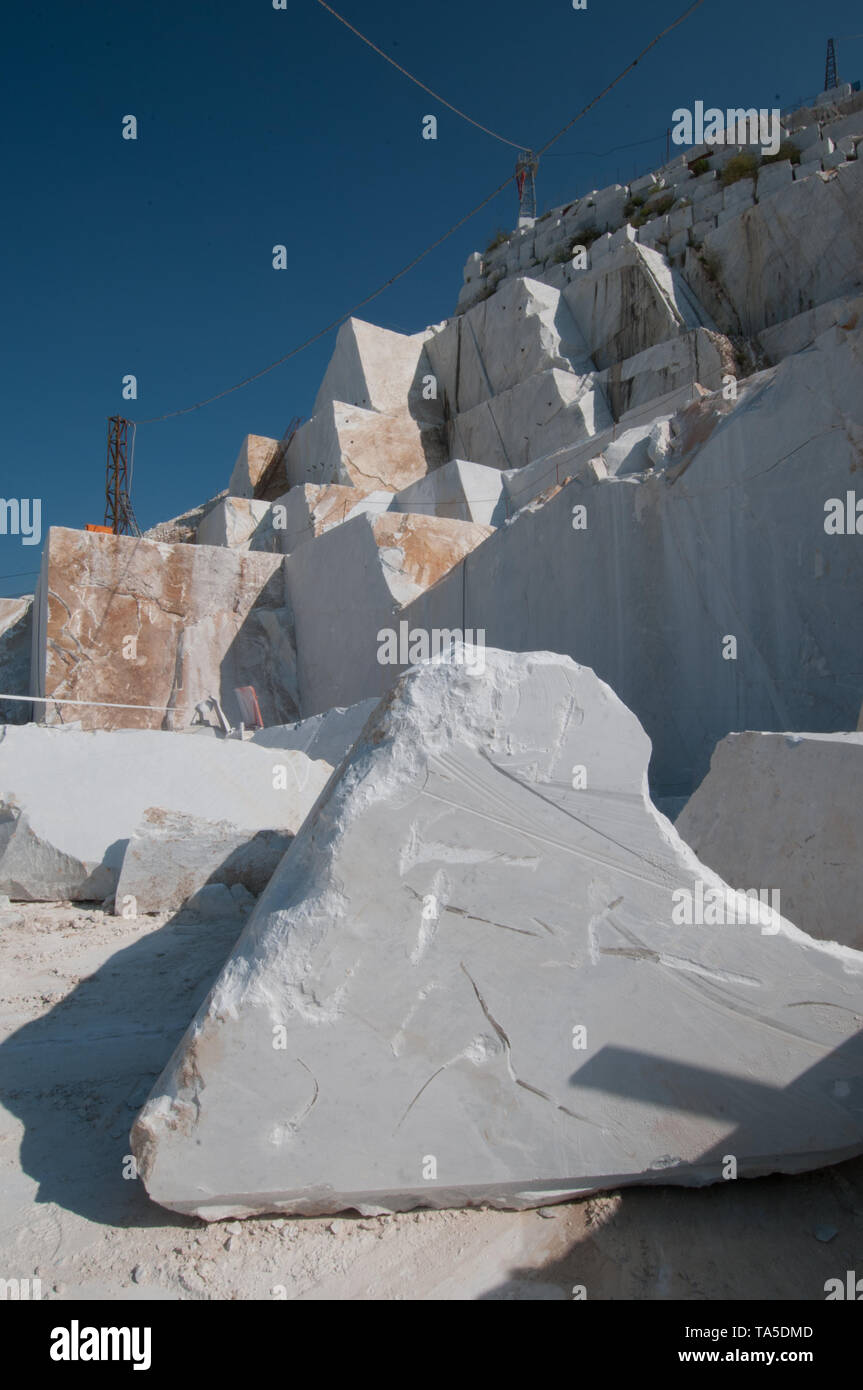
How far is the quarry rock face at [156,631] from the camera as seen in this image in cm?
762

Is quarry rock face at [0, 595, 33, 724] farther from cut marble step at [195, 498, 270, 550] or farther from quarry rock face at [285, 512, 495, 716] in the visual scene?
quarry rock face at [285, 512, 495, 716]

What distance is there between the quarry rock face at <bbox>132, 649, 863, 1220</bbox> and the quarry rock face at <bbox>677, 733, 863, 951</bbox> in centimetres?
59

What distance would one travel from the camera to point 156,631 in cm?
803

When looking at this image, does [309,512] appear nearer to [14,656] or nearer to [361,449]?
[361,449]

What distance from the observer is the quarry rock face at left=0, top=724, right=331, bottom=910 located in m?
3.59

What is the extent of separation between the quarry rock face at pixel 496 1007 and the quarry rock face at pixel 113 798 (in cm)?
219

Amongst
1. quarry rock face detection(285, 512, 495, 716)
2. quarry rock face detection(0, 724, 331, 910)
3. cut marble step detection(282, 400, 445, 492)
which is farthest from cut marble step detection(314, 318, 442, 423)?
quarry rock face detection(0, 724, 331, 910)

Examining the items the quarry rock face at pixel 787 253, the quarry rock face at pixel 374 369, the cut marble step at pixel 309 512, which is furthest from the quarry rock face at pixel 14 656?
the quarry rock face at pixel 787 253

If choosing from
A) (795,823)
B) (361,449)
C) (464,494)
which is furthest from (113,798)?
(361,449)

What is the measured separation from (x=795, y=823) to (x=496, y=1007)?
1.21 m

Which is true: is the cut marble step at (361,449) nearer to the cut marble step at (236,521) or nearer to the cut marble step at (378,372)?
the cut marble step at (378,372)

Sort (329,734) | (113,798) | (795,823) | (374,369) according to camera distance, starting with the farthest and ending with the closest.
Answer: (374,369) → (329,734) → (113,798) → (795,823)
